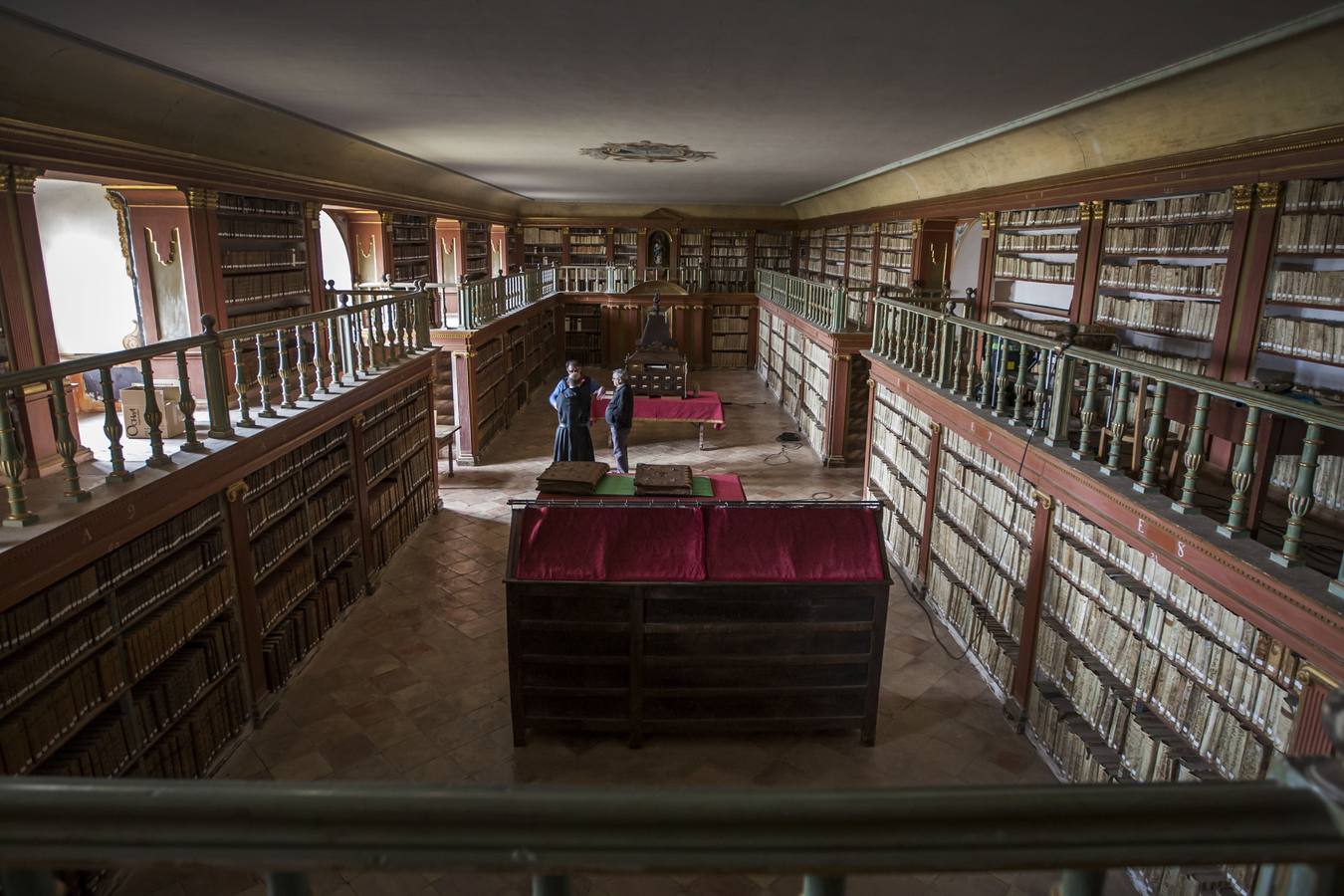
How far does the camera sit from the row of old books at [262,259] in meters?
7.93

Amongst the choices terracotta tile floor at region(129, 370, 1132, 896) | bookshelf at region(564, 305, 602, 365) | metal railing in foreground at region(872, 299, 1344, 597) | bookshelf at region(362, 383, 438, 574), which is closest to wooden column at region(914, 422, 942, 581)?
terracotta tile floor at region(129, 370, 1132, 896)

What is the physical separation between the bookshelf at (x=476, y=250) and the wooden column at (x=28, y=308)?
1002 cm

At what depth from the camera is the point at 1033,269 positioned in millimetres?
8781

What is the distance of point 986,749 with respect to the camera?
4.94 m

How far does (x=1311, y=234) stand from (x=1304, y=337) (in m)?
0.67

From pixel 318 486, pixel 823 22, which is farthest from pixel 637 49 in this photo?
pixel 318 486

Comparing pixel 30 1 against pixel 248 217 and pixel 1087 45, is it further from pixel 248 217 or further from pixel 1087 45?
pixel 1087 45

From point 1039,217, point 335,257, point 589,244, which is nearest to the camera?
point 1039,217

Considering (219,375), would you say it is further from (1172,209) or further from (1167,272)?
(1172,209)

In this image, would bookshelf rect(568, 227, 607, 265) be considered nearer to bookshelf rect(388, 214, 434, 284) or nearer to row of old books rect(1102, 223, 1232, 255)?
bookshelf rect(388, 214, 434, 284)

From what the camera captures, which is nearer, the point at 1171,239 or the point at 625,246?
the point at 1171,239

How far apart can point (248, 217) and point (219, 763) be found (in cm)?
580

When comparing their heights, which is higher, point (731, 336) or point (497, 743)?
point (731, 336)

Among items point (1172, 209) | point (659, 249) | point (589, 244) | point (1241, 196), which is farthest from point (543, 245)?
point (1241, 196)
